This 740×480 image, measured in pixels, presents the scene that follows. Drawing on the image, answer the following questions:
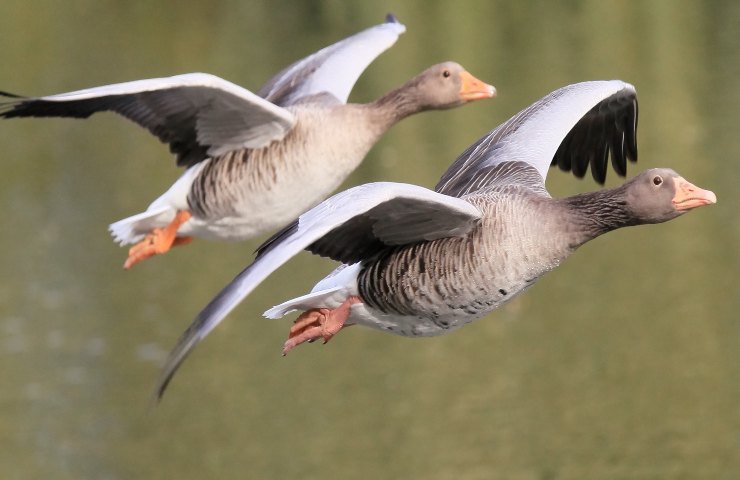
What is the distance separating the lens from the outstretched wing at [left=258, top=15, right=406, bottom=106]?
1109 cm

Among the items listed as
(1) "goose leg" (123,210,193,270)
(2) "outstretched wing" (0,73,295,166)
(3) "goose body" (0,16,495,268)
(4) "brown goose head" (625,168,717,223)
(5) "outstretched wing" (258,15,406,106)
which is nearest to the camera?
(4) "brown goose head" (625,168,717,223)

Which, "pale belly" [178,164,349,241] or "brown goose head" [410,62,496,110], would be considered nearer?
"pale belly" [178,164,349,241]

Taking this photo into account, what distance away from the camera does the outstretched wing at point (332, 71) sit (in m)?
11.1

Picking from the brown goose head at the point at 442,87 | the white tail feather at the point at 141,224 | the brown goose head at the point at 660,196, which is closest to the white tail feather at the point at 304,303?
the brown goose head at the point at 660,196

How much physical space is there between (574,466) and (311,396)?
482 cm

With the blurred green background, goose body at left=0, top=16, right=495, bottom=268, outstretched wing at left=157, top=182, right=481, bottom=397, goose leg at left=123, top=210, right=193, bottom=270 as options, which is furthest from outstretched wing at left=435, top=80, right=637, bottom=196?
the blurred green background

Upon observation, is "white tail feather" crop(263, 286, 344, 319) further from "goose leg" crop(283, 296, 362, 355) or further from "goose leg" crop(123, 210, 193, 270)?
"goose leg" crop(123, 210, 193, 270)

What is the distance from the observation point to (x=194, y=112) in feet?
33.1

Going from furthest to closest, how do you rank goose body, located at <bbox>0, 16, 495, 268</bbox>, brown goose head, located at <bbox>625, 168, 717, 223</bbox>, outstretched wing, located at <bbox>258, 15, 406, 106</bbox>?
1. outstretched wing, located at <bbox>258, 15, 406, 106</bbox>
2. goose body, located at <bbox>0, 16, 495, 268</bbox>
3. brown goose head, located at <bbox>625, 168, 717, 223</bbox>

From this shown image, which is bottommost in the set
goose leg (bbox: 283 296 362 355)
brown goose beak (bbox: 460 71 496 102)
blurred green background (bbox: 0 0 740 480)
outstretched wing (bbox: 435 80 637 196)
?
blurred green background (bbox: 0 0 740 480)

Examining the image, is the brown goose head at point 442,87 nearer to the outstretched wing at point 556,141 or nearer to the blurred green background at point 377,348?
the outstretched wing at point 556,141

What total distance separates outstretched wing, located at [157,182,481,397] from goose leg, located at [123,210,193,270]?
1.97 metres

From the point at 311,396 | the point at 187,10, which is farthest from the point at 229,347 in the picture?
the point at 187,10

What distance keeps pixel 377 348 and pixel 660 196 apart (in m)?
19.6
